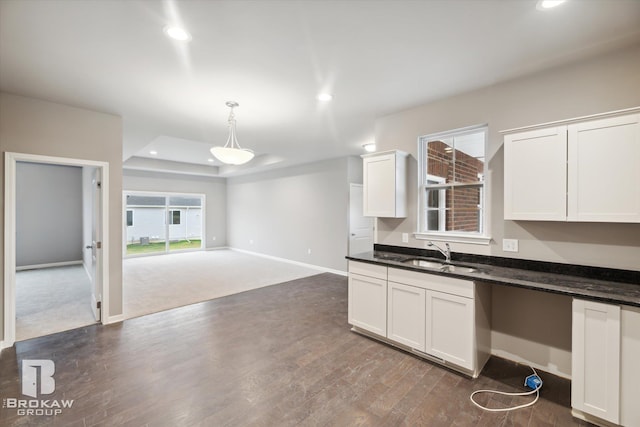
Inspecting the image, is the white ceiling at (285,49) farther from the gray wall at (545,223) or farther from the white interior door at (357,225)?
the white interior door at (357,225)

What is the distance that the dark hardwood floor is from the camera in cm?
197

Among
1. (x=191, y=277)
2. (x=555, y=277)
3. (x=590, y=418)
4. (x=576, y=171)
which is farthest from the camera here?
(x=191, y=277)

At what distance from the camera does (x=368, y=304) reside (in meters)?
3.17

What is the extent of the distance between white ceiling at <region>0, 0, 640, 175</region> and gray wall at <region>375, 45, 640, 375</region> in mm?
161

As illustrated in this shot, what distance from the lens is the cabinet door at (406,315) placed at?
2714 mm

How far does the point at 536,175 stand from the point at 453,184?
34.3 inches

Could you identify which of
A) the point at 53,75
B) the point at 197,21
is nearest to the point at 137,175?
the point at 53,75

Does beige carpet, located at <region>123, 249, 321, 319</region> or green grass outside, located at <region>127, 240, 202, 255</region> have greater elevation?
green grass outside, located at <region>127, 240, 202, 255</region>

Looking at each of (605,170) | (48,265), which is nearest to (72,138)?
(605,170)

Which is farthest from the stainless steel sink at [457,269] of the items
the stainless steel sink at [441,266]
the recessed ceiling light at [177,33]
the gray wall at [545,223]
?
the recessed ceiling light at [177,33]

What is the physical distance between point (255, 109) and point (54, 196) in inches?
284

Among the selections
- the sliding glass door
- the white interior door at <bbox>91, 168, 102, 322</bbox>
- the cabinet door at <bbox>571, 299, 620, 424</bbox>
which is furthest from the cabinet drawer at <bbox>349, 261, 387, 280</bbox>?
the sliding glass door

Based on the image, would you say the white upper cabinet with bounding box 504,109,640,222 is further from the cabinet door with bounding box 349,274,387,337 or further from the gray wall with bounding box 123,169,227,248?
the gray wall with bounding box 123,169,227,248

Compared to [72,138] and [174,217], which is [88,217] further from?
[72,138]
